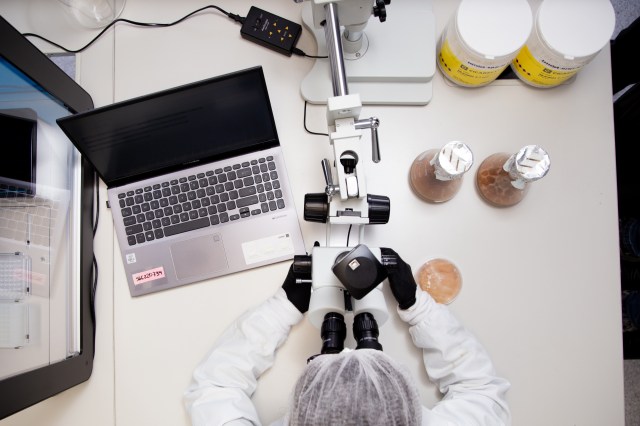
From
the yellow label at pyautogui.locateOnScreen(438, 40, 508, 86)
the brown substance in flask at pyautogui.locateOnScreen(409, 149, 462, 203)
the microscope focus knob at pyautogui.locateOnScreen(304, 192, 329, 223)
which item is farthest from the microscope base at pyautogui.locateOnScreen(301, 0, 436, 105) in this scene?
the microscope focus knob at pyautogui.locateOnScreen(304, 192, 329, 223)

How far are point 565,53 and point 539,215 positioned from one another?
1.05 ft

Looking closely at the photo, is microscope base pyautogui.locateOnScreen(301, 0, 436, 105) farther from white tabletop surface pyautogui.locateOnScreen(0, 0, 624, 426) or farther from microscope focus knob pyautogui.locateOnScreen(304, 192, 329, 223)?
microscope focus knob pyautogui.locateOnScreen(304, 192, 329, 223)

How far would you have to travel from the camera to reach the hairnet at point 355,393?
0.50 m

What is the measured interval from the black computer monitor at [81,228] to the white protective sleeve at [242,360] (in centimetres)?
23

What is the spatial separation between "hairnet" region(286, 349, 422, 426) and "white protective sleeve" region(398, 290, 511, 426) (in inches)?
9.2

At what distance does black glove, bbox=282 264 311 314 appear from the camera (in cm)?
78

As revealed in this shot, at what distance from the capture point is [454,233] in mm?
837

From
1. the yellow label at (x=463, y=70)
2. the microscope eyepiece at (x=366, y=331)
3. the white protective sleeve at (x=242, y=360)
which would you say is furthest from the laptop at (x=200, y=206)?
the yellow label at (x=463, y=70)

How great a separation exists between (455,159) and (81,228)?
76 centimetres

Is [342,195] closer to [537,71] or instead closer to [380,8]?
[380,8]

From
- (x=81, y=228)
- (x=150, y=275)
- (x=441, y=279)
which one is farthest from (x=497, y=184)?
(x=81, y=228)

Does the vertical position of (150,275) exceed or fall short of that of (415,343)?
it exceeds it

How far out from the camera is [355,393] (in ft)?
1.67

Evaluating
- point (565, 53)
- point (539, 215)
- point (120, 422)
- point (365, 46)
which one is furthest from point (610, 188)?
point (120, 422)
